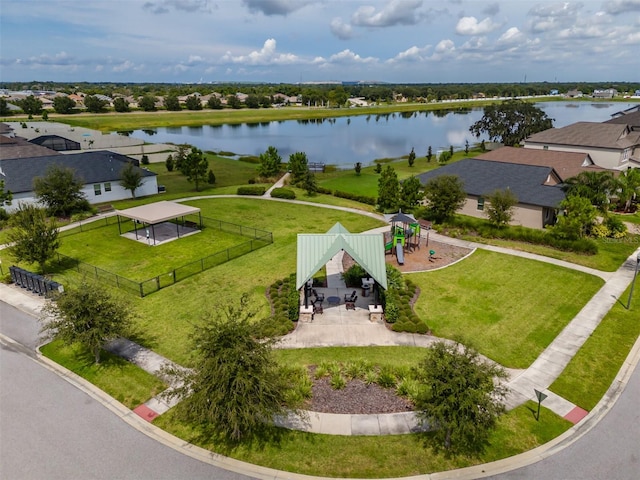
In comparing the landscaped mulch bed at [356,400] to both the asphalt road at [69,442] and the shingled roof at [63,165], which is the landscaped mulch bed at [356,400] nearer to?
the asphalt road at [69,442]

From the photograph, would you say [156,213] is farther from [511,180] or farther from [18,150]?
[511,180]

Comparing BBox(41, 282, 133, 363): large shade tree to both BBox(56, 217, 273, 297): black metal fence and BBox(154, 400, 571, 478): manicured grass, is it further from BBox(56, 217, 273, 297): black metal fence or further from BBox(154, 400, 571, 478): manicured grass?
BBox(56, 217, 273, 297): black metal fence

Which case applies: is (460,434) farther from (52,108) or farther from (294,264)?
(52,108)

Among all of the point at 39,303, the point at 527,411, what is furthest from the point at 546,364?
the point at 39,303

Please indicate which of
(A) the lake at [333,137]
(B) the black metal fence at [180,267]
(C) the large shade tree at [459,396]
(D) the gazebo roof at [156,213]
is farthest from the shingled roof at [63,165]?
(C) the large shade tree at [459,396]

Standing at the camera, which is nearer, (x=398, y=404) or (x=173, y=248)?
(x=398, y=404)

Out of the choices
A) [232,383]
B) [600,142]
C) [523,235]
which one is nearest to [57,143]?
[523,235]
